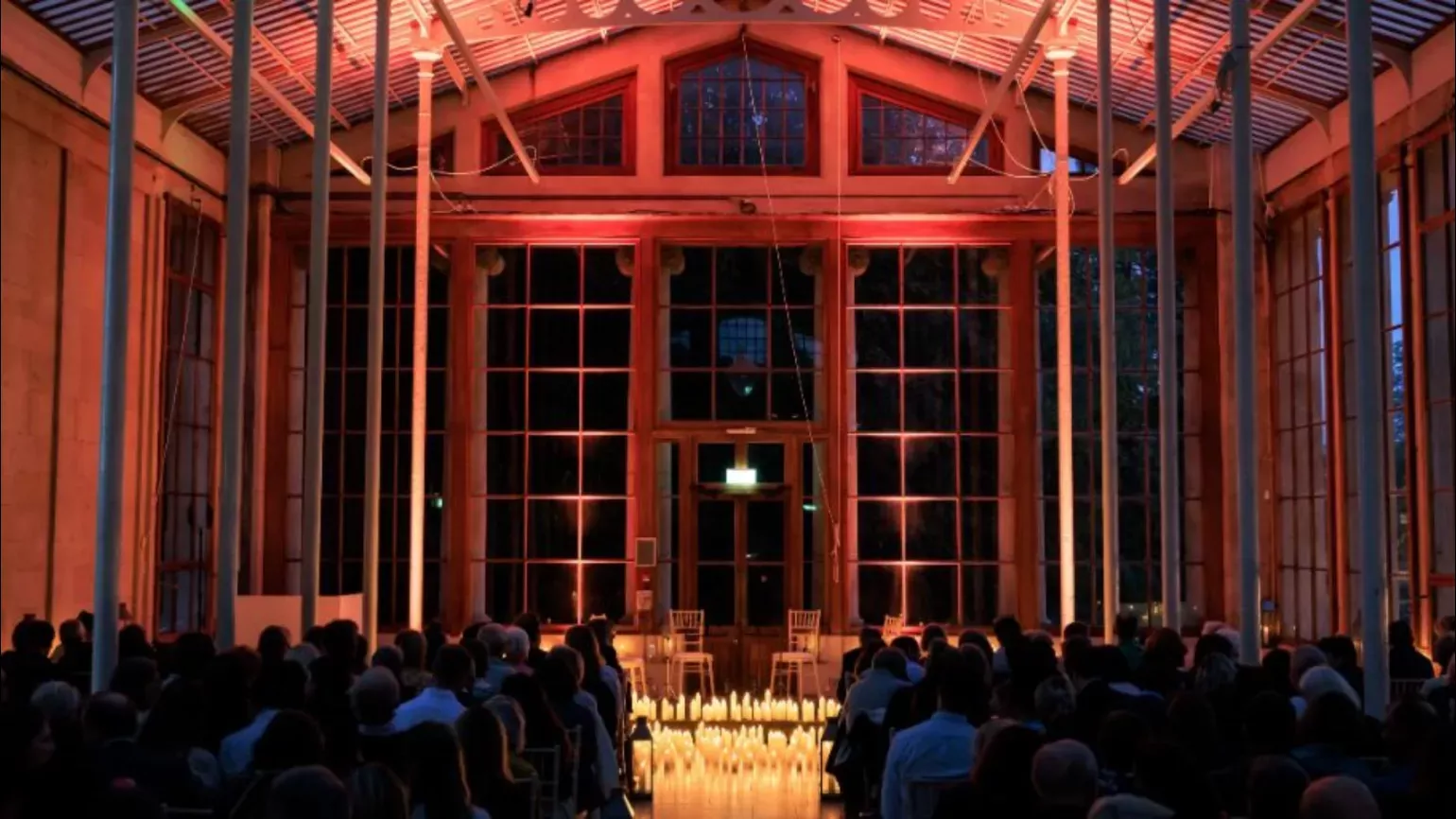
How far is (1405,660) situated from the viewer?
1107 cm

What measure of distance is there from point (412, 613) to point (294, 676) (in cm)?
742

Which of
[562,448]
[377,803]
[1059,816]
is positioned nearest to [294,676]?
[377,803]

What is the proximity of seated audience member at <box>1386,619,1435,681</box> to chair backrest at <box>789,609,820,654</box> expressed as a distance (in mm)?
7446

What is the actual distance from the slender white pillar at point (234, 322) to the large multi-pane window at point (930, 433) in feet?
28.6

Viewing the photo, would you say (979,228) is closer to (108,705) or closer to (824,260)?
(824,260)

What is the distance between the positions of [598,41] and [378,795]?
1479 centimetres

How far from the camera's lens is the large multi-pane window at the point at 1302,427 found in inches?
663

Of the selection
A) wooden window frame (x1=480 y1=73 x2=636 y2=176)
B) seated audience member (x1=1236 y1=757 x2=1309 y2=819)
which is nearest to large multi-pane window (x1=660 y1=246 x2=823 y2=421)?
wooden window frame (x1=480 y1=73 x2=636 y2=176)

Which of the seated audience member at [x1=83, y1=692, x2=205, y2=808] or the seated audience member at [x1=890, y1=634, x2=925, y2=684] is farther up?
the seated audience member at [x1=890, y1=634, x2=925, y2=684]

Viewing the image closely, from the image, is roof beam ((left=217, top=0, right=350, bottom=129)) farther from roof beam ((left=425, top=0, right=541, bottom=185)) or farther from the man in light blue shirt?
the man in light blue shirt

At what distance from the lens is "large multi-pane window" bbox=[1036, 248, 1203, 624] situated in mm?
18297

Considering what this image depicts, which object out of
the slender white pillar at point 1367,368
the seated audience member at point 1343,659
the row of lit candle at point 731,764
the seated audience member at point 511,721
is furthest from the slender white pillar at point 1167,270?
the seated audience member at point 511,721

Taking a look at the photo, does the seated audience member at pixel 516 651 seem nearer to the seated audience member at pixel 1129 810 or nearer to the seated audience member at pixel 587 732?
the seated audience member at pixel 587 732

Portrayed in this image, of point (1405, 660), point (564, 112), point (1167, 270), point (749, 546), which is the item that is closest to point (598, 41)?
point (564, 112)
